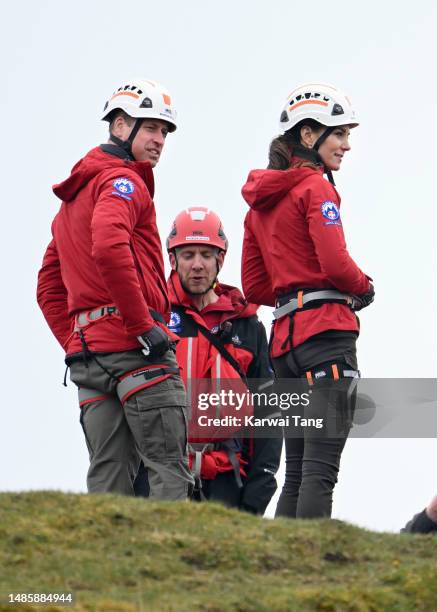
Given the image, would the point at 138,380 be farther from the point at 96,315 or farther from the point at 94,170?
the point at 94,170

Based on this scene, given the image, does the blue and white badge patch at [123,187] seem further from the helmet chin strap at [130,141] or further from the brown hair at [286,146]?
the brown hair at [286,146]

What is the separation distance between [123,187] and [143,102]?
1003 millimetres

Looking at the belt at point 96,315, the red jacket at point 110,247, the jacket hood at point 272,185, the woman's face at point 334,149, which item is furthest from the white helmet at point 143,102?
the belt at point 96,315

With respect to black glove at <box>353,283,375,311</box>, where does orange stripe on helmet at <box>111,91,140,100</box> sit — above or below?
above

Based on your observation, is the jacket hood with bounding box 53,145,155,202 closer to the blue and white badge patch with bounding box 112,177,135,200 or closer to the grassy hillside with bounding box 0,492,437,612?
the blue and white badge patch with bounding box 112,177,135,200

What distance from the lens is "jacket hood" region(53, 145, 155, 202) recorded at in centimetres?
894

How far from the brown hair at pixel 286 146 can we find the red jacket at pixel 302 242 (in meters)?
0.20

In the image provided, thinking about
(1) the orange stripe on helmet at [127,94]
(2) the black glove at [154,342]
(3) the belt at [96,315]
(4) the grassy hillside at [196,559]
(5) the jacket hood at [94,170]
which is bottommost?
(4) the grassy hillside at [196,559]

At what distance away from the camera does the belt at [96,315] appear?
866cm

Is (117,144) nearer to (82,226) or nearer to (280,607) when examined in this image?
(82,226)

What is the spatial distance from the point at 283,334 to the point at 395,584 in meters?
3.36

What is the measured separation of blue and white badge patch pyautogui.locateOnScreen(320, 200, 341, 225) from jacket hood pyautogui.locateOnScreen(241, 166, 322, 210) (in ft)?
1.13

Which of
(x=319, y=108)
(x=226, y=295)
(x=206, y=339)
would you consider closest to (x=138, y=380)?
(x=206, y=339)

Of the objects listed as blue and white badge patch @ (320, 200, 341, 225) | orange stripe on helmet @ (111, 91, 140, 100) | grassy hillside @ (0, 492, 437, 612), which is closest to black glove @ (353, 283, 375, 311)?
blue and white badge patch @ (320, 200, 341, 225)
